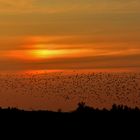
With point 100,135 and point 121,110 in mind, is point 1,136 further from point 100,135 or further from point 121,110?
point 121,110

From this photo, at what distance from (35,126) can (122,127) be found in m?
5.59

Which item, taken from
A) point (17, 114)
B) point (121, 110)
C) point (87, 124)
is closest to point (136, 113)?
point (121, 110)

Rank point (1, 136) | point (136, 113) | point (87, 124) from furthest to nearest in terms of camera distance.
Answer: point (136, 113), point (87, 124), point (1, 136)

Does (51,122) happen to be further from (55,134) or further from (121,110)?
(121,110)

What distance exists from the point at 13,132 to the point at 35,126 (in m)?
2.04

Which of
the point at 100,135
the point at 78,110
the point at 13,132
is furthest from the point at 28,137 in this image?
the point at 78,110

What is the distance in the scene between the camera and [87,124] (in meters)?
47.2

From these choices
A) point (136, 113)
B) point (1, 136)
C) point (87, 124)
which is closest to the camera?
point (1, 136)

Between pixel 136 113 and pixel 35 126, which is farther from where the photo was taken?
pixel 136 113

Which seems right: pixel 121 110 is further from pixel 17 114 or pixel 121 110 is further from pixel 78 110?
pixel 17 114

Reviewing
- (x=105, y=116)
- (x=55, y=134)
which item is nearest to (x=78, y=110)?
(x=105, y=116)

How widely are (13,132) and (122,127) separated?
278 inches

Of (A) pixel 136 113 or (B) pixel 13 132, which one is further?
(A) pixel 136 113

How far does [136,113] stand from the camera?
5034 centimetres
